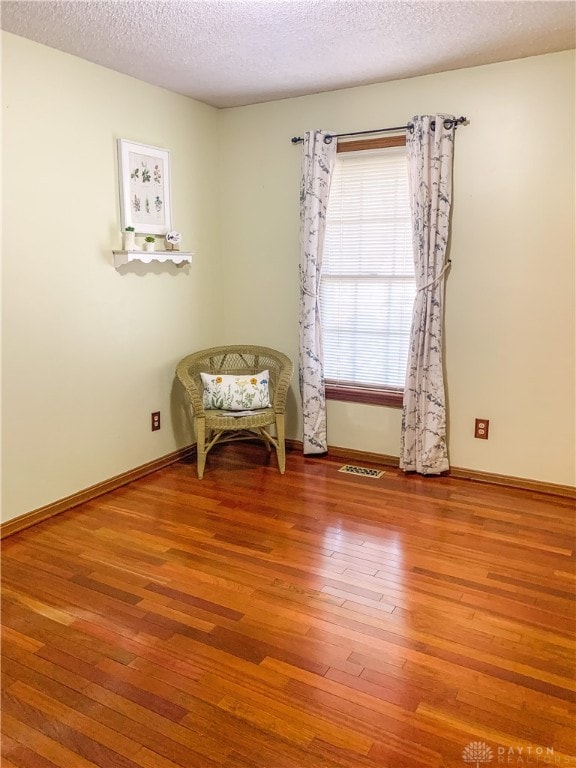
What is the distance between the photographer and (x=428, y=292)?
3607 mm

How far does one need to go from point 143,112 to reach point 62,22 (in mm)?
941

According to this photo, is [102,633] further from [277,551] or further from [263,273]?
[263,273]

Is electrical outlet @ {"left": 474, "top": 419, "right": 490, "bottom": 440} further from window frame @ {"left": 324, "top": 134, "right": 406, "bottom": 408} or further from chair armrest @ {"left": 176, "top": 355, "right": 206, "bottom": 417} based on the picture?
chair armrest @ {"left": 176, "top": 355, "right": 206, "bottom": 417}

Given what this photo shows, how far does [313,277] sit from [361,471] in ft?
4.43

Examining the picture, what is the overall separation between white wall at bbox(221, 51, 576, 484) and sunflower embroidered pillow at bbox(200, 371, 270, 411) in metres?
0.73

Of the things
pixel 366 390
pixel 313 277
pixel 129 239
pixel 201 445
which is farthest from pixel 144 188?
pixel 366 390

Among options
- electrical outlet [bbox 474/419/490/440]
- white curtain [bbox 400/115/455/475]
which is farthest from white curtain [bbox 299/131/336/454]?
electrical outlet [bbox 474/419/490/440]

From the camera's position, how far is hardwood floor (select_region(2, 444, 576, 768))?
171cm

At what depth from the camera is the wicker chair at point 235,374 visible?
372cm

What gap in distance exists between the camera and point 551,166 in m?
3.28

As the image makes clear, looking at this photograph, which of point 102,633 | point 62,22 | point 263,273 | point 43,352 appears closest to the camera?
point 102,633

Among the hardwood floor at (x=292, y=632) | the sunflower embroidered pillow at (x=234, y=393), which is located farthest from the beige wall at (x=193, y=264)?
the hardwood floor at (x=292, y=632)

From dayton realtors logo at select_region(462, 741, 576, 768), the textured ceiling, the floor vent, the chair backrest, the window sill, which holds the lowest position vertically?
Answer: dayton realtors logo at select_region(462, 741, 576, 768)

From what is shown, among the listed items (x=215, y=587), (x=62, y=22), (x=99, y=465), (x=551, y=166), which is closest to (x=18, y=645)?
(x=215, y=587)
